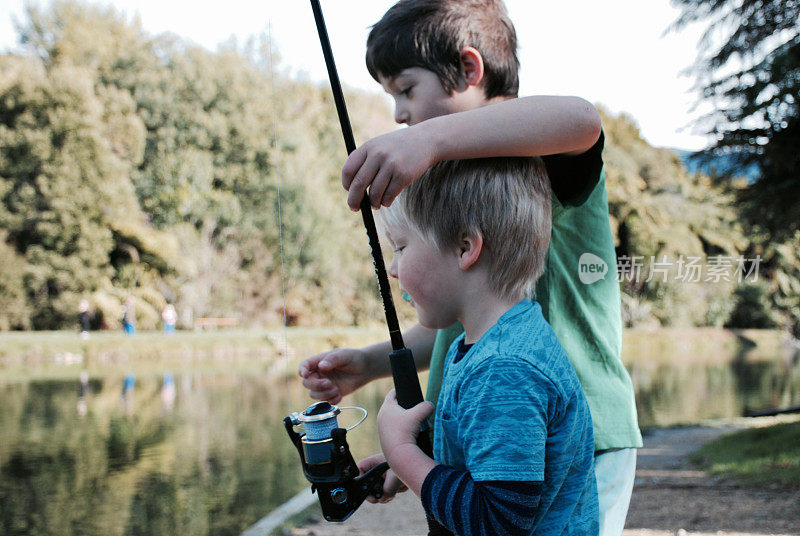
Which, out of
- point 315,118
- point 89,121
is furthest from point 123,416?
point 315,118

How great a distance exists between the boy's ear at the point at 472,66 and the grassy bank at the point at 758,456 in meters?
4.63

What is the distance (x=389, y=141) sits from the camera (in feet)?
3.28

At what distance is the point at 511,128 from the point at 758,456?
6.19 m

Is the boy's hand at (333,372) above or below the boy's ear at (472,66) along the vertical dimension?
below

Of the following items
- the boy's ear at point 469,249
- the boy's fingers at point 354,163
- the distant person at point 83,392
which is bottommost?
the distant person at point 83,392

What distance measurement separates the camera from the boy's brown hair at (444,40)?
1.35 metres

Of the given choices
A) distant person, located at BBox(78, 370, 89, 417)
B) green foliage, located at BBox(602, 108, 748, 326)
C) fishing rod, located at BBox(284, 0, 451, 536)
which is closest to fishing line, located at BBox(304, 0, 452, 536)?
fishing rod, located at BBox(284, 0, 451, 536)

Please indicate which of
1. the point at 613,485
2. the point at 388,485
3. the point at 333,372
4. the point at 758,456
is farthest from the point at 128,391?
the point at 613,485

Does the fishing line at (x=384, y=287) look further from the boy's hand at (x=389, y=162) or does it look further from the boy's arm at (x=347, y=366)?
the boy's arm at (x=347, y=366)

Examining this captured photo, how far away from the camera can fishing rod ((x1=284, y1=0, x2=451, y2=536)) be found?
1.16 metres

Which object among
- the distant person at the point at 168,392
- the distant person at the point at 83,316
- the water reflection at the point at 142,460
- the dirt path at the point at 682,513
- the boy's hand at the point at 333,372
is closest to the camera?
the boy's hand at the point at 333,372

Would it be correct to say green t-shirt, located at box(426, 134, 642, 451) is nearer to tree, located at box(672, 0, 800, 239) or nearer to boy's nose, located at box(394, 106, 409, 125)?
boy's nose, located at box(394, 106, 409, 125)

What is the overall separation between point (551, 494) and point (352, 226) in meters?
24.8

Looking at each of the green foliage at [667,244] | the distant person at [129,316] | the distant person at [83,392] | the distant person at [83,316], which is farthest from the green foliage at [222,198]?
the distant person at [83,392]
